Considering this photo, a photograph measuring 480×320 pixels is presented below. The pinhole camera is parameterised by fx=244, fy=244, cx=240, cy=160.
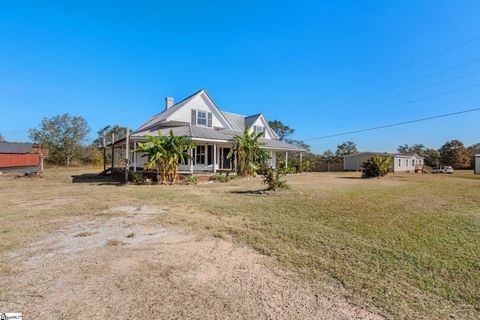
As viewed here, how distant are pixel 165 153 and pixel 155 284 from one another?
1157 centimetres

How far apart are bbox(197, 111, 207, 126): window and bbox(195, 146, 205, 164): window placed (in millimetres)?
2953

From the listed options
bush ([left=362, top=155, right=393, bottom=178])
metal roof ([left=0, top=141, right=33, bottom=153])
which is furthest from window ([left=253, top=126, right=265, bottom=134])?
metal roof ([left=0, top=141, right=33, bottom=153])

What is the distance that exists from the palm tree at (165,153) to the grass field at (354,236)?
5.41 m

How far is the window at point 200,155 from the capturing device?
19.7 meters

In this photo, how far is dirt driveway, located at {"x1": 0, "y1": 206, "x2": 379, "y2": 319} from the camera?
7.93ft

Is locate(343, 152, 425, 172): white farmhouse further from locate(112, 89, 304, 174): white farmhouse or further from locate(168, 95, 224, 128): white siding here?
locate(168, 95, 224, 128): white siding

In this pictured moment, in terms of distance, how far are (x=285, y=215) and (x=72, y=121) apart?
4522cm

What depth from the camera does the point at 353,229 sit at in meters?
5.10

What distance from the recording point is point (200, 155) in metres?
19.9

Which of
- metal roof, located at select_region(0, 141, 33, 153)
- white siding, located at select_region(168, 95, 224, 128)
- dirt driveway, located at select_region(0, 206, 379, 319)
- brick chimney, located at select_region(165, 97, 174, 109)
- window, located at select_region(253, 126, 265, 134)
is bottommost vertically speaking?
dirt driveway, located at select_region(0, 206, 379, 319)

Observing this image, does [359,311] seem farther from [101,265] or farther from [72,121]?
[72,121]

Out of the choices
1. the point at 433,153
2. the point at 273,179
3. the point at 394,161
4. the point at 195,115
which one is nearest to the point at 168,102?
the point at 195,115

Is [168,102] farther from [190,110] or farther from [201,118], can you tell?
[201,118]

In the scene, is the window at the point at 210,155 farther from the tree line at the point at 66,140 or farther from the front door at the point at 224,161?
the tree line at the point at 66,140
